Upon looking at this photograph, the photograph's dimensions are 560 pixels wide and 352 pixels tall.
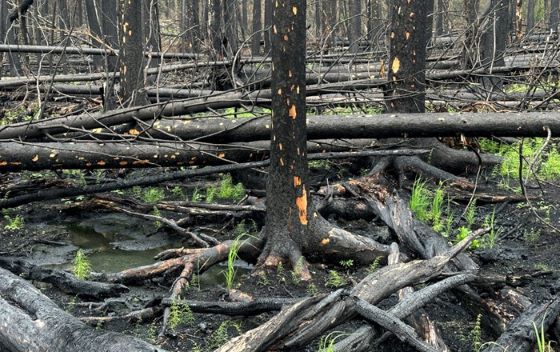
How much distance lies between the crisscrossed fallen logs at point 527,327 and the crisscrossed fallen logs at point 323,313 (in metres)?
0.69

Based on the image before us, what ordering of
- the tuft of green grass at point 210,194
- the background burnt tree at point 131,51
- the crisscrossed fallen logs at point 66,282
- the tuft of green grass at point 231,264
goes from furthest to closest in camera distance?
the tuft of green grass at point 210,194 → the background burnt tree at point 131,51 → the tuft of green grass at point 231,264 → the crisscrossed fallen logs at point 66,282

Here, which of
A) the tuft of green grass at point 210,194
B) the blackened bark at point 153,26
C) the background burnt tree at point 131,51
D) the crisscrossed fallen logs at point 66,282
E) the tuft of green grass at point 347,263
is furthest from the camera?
the tuft of green grass at point 210,194

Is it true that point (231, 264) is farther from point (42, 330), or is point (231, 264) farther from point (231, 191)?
point (231, 191)

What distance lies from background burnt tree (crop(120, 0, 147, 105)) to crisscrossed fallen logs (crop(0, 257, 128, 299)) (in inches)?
104

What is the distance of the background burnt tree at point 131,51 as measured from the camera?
7074 mm

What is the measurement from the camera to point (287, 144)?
497 centimetres

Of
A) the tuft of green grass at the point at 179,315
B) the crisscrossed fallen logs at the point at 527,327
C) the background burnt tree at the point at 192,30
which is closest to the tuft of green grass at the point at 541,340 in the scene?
the crisscrossed fallen logs at the point at 527,327

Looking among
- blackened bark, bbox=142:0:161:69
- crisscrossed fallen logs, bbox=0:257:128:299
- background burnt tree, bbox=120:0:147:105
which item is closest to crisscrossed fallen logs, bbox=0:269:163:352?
crisscrossed fallen logs, bbox=0:257:128:299

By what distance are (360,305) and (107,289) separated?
2.06 meters

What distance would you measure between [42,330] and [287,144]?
2.40 meters

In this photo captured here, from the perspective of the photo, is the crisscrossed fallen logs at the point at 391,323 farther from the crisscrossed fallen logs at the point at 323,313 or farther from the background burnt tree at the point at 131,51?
the background burnt tree at the point at 131,51

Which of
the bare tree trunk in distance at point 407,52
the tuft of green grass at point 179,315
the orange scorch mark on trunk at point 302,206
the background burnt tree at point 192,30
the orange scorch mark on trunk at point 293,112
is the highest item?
the background burnt tree at point 192,30

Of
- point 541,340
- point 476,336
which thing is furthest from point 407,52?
point 541,340

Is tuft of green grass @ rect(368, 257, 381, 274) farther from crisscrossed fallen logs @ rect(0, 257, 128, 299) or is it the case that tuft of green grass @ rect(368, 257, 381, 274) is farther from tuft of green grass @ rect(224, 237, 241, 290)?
crisscrossed fallen logs @ rect(0, 257, 128, 299)
